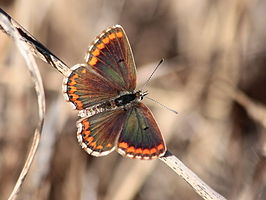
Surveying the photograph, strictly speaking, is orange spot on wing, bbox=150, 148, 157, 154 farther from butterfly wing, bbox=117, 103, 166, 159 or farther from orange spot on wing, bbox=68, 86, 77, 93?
orange spot on wing, bbox=68, 86, 77, 93

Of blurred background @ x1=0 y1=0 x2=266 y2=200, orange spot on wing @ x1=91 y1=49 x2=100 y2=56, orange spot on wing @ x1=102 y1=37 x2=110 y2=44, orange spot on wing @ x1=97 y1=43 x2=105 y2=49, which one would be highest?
orange spot on wing @ x1=102 y1=37 x2=110 y2=44

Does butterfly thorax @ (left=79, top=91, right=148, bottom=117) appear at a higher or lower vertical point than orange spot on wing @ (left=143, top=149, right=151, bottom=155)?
higher

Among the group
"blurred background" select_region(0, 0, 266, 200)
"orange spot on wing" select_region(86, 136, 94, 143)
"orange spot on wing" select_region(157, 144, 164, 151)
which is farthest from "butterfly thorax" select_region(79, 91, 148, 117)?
"blurred background" select_region(0, 0, 266, 200)

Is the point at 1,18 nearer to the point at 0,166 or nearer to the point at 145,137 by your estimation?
the point at 145,137

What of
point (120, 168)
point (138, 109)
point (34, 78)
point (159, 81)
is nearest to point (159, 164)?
point (120, 168)

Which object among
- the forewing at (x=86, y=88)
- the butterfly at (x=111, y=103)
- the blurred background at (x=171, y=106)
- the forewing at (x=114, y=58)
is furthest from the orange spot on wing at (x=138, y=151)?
the blurred background at (x=171, y=106)

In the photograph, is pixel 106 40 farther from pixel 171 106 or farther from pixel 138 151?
pixel 171 106

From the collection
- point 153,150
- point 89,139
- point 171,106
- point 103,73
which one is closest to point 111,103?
point 103,73
